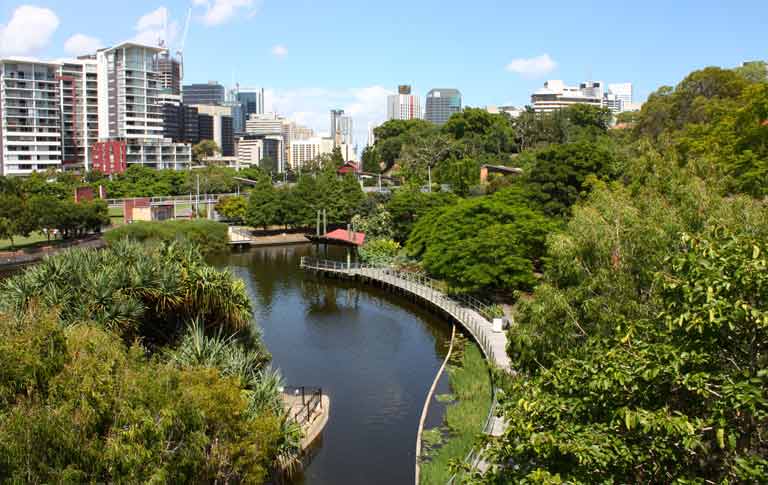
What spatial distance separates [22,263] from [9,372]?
4460 cm

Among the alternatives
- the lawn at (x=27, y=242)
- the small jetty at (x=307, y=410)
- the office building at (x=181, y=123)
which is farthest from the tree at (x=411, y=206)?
the office building at (x=181, y=123)

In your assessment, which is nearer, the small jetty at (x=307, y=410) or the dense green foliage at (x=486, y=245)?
the small jetty at (x=307, y=410)

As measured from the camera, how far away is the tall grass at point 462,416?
19.5 meters

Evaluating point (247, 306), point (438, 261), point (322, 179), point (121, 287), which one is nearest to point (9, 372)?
point (121, 287)

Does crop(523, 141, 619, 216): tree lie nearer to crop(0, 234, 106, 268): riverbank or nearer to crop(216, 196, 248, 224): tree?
crop(0, 234, 106, 268): riverbank

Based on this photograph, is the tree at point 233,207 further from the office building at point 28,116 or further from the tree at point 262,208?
the office building at point 28,116

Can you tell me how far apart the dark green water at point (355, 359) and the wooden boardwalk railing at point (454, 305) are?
927 mm

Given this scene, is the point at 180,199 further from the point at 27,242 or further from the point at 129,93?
the point at 129,93

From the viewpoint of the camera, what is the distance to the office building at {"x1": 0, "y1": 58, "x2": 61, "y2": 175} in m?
108

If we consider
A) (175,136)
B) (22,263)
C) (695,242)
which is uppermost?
(175,136)

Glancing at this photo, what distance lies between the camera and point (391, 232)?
57.1 meters

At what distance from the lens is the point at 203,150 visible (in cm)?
16350

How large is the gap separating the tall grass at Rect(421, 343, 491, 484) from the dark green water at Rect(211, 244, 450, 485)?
2.51 ft

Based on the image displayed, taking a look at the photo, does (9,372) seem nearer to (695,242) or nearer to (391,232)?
(695,242)
